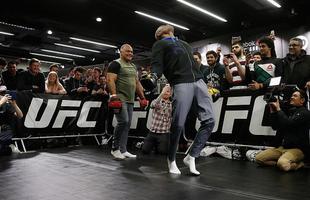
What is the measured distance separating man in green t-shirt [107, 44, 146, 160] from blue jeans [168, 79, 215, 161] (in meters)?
1.28

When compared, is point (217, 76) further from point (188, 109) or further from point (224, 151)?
point (188, 109)

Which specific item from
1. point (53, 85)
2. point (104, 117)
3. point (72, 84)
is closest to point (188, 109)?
point (104, 117)

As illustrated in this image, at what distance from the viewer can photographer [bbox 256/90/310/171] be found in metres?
3.23

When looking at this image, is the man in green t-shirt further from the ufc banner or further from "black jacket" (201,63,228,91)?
the ufc banner

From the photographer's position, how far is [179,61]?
9.59 feet

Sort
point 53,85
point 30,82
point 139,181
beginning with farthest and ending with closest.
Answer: point 53,85, point 30,82, point 139,181

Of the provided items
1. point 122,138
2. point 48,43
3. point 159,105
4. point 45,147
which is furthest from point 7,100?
point 48,43

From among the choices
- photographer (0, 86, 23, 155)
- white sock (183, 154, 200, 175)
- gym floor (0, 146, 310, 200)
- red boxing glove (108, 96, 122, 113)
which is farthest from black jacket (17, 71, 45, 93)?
white sock (183, 154, 200, 175)

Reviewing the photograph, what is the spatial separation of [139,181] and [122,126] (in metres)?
1.51

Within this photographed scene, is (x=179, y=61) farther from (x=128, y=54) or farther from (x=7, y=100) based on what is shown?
(x=7, y=100)

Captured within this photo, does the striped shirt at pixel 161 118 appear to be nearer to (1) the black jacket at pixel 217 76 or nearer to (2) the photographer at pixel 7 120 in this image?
(1) the black jacket at pixel 217 76

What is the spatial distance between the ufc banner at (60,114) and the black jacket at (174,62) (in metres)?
3.06

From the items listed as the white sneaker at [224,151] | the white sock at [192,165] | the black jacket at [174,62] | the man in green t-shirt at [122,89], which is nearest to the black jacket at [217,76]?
the white sneaker at [224,151]

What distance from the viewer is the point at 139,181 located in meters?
2.63
